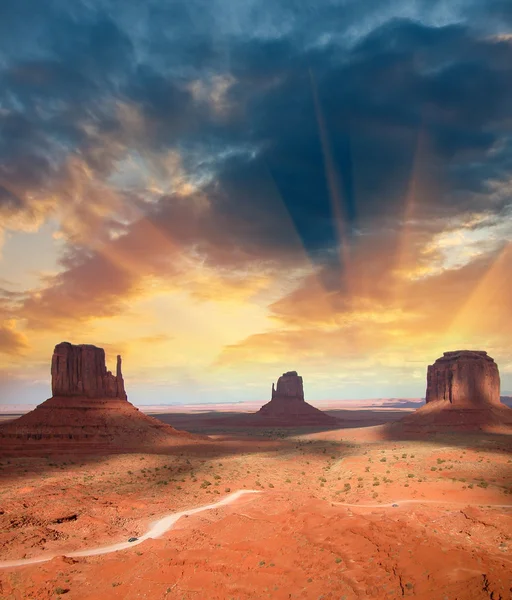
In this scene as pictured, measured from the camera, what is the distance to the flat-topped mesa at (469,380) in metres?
80.1

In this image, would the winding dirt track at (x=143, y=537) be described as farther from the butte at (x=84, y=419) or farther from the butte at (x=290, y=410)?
the butte at (x=290, y=410)

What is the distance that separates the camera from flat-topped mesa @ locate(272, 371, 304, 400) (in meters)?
146

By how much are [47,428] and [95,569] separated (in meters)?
51.3

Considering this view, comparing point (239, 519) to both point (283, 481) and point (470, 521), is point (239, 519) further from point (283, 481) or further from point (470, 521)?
point (283, 481)

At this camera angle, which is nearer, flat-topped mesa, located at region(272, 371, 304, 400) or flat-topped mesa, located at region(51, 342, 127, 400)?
flat-topped mesa, located at region(51, 342, 127, 400)

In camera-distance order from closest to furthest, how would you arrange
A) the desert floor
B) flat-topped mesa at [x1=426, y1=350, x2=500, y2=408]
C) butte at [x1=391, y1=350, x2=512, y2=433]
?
the desert floor
butte at [x1=391, y1=350, x2=512, y2=433]
flat-topped mesa at [x1=426, y1=350, x2=500, y2=408]

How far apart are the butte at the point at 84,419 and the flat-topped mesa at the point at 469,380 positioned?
165 ft

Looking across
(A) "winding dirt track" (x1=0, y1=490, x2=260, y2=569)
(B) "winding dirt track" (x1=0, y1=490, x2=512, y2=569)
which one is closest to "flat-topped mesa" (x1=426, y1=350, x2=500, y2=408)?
(B) "winding dirt track" (x1=0, y1=490, x2=512, y2=569)

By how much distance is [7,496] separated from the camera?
111 ft

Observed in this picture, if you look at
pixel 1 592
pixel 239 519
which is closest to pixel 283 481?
pixel 239 519

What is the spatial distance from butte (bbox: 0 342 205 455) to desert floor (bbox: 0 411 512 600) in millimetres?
18521

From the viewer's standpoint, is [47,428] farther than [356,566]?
Yes

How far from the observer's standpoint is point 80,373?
240ft

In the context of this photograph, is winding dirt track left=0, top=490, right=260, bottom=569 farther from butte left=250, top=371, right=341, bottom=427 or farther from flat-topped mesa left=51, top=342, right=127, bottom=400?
butte left=250, top=371, right=341, bottom=427
